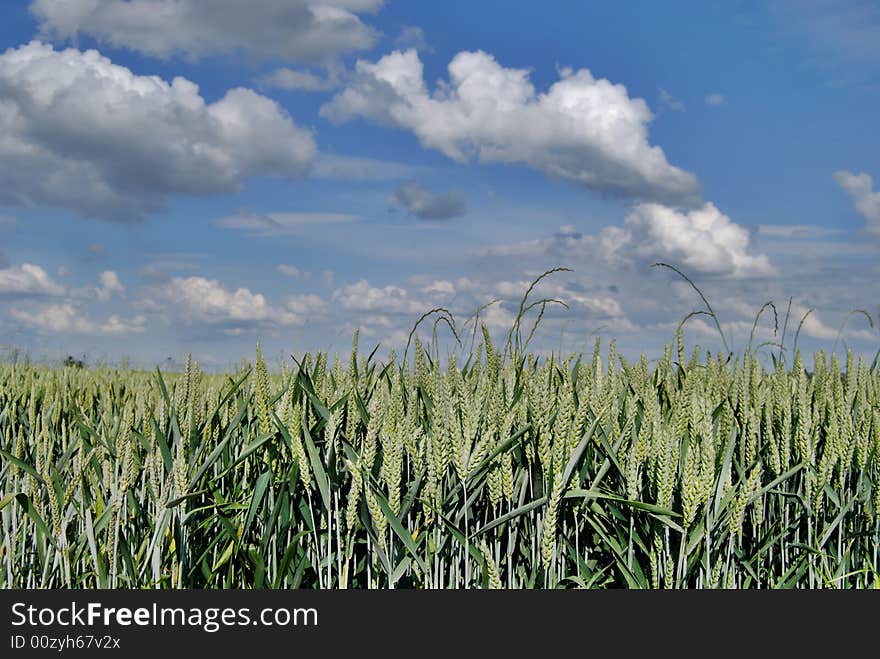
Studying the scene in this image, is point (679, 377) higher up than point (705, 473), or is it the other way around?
point (679, 377)

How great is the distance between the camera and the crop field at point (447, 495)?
1.93 meters

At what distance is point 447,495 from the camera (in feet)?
6.58

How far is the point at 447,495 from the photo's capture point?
2006 millimetres

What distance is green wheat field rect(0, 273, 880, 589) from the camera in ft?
6.34

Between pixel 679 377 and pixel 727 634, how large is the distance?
1403 mm

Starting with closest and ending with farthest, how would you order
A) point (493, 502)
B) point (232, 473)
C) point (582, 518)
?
point (493, 502) < point (582, 518) < point (232, 473)

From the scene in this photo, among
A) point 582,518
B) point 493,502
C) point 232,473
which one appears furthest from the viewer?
point 232,473

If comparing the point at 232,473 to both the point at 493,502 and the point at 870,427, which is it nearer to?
the point at 493,502

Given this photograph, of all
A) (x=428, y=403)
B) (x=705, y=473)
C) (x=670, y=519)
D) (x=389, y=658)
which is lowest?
(x=389, y=658)

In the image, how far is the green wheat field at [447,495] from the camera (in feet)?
6.34

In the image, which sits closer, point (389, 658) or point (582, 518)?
point (389, 658)

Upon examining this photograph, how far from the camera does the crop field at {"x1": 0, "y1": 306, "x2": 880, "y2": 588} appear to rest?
193 cm

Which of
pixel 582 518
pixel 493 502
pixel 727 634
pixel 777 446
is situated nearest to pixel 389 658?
pixel 493 502

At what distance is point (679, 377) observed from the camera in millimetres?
3174
